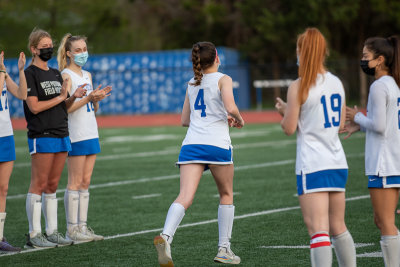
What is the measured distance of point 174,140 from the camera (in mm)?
20516

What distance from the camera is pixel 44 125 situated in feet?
23.4

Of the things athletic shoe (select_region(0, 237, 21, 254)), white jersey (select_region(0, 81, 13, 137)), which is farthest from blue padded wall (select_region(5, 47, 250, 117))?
athletic shoe (select_region(0, 237, 21, 254))

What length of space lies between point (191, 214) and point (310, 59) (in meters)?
4.59

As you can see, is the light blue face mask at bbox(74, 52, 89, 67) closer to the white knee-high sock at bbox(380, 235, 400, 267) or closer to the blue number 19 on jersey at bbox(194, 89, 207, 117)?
the blue number 19 on jersey at bbox(194, 89, 207, 117)

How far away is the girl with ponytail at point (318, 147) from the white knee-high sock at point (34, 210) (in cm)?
331

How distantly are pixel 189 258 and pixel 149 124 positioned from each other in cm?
2323

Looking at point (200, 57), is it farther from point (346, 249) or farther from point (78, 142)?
point (346, 249)

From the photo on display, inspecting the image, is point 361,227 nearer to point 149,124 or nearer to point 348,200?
point 348,200

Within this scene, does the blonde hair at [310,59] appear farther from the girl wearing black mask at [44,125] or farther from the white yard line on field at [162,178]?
the white yard line on field at [162,178]

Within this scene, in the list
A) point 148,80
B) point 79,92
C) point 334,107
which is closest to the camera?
point 334,107

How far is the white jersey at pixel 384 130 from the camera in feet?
16.7

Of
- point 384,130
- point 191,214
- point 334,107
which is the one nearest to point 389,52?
point 384,130

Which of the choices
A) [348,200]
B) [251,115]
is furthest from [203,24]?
[348,200]

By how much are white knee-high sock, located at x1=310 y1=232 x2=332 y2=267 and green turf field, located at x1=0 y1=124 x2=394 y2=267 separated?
152cm
